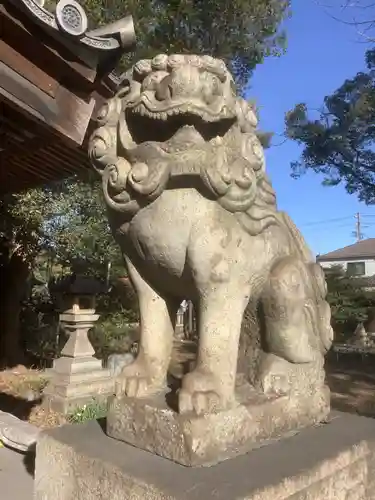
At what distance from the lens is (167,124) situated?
143cm

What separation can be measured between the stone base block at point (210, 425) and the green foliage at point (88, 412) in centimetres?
331

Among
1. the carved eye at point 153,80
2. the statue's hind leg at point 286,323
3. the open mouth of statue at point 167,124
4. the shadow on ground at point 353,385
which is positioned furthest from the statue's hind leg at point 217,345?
the shadow on ground at point 353,385

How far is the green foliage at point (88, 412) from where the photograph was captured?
4656mm

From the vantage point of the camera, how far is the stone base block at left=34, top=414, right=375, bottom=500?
118cm

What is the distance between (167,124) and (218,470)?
3.19 feet

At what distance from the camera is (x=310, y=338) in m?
1.62

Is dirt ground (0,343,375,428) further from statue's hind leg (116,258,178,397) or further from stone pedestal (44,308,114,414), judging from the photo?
statue's hind leg (116,258,178,397)

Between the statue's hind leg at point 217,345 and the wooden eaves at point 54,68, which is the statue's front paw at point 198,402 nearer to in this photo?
the statue's hind leg at point 217,345

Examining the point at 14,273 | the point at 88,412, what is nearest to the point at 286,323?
the point at 88,412

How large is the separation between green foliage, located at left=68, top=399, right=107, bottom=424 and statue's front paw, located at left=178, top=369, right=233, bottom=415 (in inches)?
137

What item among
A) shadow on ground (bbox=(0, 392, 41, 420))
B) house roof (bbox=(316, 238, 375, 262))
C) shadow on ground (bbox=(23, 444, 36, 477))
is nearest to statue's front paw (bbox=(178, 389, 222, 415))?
shadow on ground (bbox=(23, 444, 36, 477))

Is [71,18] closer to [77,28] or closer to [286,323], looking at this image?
[77,28]

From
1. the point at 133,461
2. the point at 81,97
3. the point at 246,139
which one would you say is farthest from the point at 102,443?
the point at 81,97

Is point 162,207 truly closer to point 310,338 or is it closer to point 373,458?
point 310,338
